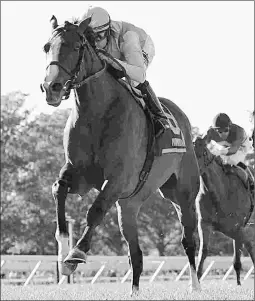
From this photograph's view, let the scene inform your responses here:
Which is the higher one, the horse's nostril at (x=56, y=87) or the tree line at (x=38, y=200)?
the horse's nostril at (x=56, y=87)

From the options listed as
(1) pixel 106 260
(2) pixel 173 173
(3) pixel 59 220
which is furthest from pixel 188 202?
(1) pixel 106 260

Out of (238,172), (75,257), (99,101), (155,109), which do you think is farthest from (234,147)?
(75,257)

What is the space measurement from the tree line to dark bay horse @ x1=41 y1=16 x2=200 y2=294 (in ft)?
86.4

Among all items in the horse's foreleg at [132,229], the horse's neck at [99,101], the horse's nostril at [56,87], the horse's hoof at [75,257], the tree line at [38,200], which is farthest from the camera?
the tree line at [38,200]

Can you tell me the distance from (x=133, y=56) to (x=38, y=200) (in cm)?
2847

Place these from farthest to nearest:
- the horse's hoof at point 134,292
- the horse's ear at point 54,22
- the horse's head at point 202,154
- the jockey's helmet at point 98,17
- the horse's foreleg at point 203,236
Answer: the horse's foreleg at point 203,236 → the horse's head at point 202,154 → the horse's hoof at point 134,292 → the jockey's helmet at point 98,17 → the horse's ear at point 54,22

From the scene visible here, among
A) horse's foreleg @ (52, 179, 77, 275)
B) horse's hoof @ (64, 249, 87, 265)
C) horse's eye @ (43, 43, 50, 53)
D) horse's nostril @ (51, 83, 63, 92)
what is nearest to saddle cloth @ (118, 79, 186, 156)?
horse's eye @ (43, 43, 50, 53)

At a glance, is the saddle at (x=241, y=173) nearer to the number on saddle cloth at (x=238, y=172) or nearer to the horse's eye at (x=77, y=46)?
the number on saddle cloth at (x=238, y=172)

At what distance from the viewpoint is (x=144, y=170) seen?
7.52 metres

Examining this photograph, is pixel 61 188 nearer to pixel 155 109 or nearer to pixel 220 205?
pixel 155 109

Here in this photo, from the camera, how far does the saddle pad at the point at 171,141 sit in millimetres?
7809

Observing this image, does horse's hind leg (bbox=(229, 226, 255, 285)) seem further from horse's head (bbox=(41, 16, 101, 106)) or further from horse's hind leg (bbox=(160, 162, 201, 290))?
horse's head (bbox=(41, 16, 101, 106))

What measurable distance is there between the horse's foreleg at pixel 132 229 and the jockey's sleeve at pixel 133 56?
1.44 m

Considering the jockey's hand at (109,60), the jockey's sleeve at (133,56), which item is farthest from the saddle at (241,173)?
the jockey's hand at (109,60)
